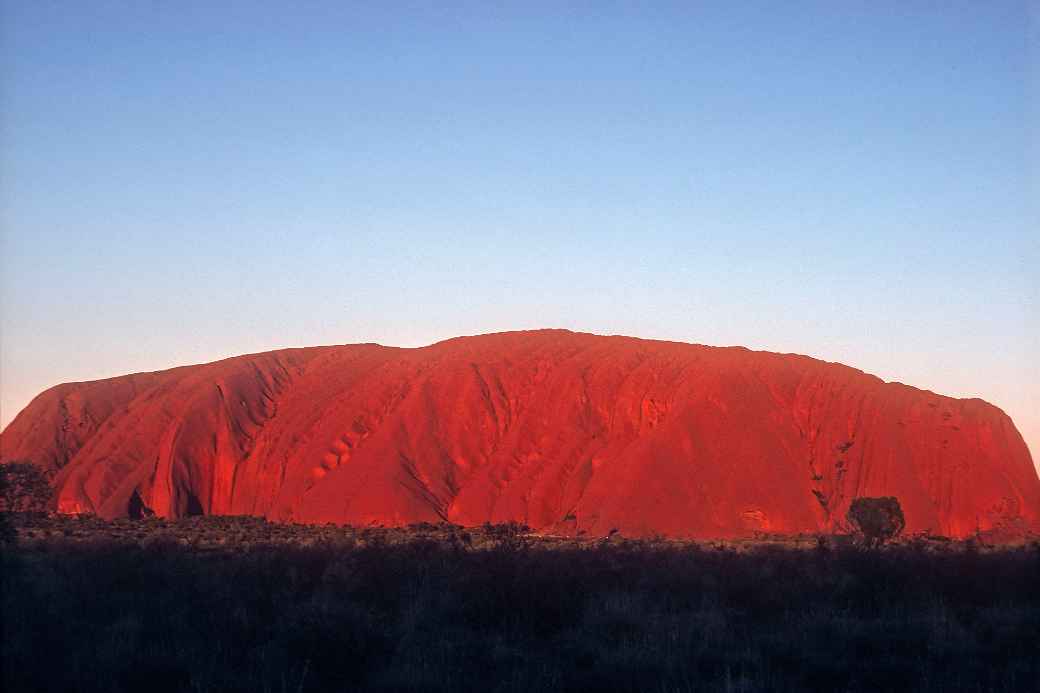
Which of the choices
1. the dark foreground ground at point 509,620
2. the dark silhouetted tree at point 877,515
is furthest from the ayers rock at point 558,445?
the dark foreground ground at point 509,620

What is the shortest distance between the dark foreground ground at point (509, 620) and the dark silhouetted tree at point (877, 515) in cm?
2820

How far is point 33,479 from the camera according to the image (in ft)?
127

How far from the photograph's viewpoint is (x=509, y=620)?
525 inches

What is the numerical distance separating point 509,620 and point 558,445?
42.5 m

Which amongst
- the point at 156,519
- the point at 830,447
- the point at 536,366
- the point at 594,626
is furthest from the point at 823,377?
the point at 594,626

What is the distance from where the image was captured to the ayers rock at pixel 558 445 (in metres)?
50.5

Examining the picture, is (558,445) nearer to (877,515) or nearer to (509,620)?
(877,515)

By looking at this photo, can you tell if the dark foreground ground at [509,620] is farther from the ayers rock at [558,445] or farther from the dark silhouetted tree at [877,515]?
the ayers rock at [558,445]

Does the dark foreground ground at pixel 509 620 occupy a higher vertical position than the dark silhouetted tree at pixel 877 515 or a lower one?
higher

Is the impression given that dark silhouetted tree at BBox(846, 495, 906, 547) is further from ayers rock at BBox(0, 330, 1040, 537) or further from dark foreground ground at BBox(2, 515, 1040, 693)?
dark foreground ground at BBox(2, 515, 1040, 693)

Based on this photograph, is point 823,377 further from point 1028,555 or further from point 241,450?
point 1028,555

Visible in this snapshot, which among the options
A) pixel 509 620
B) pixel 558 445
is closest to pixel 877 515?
pixel 558 445

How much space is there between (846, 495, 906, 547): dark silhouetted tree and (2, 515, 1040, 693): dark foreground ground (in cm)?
2820

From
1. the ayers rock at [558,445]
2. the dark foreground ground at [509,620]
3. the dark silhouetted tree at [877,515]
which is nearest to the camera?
the dark foreground ground at [509,620]
